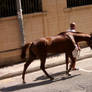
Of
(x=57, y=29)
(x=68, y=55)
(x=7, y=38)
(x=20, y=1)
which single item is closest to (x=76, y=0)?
(x=57, y=29)

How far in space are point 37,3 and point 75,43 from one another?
363 centimetres

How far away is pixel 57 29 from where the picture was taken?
11.6 meters

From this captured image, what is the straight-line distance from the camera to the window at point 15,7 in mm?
10273

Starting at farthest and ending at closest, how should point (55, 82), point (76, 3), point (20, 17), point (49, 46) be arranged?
point (76, 3), point (20, 17), point (49, 46), point (55, 82)

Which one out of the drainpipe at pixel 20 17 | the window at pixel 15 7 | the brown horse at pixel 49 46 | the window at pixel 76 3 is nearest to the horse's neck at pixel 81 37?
the brown horse at pixel 49 46

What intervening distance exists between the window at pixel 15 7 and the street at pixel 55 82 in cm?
278

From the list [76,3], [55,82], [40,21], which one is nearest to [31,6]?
[40,21]

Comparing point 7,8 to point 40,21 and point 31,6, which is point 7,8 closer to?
point 31,6

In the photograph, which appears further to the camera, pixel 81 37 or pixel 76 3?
pixel 76 3

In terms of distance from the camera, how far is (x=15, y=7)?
415 inches

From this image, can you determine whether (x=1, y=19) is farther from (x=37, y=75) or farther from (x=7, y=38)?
(x=37, y=75)

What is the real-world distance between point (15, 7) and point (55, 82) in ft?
13.5

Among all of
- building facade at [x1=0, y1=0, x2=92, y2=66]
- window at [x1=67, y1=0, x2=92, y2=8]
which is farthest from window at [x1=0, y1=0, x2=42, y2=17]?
window at [x1=67, y1=0, x2=92, y2=8]

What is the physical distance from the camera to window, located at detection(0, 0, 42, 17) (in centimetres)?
1027
